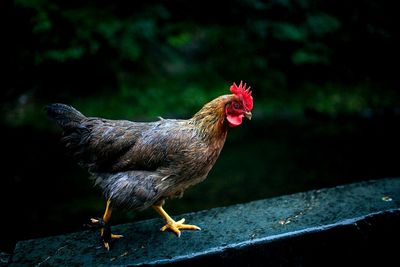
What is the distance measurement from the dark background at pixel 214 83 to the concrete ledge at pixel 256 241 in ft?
4.80

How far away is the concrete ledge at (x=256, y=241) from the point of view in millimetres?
2936

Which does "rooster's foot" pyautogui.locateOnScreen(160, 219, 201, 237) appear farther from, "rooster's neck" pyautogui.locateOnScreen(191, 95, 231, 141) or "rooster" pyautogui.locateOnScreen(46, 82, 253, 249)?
"rooster's neck" pyautogui.locateOnScreen(191, 95, 231, 141)

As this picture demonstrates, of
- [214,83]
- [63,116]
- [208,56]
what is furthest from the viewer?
[208,56]

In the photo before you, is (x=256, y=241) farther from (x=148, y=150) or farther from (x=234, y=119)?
(x=148, y=150)

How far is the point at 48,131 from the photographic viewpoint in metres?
6.96

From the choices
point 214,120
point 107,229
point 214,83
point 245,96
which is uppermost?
point 214,83

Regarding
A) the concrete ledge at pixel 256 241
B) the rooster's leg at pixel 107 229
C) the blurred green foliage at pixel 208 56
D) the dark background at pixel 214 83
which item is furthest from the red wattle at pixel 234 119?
the blurred green foliage at pixel 208 56

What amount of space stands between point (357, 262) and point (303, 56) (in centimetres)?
574

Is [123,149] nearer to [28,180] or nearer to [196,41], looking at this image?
[28,180]

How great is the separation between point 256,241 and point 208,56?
6.45 m

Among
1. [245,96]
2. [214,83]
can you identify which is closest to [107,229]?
[245,96]

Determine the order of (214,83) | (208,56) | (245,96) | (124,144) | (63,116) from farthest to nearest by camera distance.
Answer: (208,56)
(214,83)
(63,116)
(124,144)
(245,96)

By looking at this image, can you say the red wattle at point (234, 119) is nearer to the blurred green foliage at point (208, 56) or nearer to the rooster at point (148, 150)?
the rooster at point (148, 150)

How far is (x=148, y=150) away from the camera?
304 centimetres
